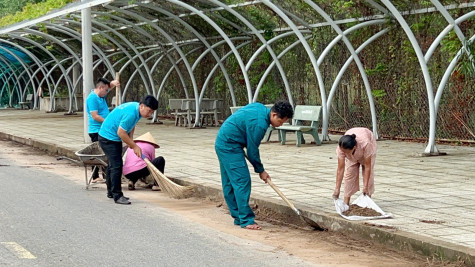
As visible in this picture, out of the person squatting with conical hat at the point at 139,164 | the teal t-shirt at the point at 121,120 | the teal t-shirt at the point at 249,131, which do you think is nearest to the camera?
the teal t-shirt at the point at 249,131

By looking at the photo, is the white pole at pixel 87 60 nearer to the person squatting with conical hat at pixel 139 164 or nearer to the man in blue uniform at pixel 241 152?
the person squatting with conical hat at pixel 139 164

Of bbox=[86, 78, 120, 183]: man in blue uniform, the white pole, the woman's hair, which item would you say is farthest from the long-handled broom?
the white pole

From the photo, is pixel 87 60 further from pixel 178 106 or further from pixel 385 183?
pixel 385 183

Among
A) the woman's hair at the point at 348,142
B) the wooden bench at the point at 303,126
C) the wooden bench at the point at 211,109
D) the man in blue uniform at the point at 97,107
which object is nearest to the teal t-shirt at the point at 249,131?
the woman's hair at the point at 348,142

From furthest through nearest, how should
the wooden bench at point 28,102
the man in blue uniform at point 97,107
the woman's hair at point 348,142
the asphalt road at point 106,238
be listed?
the wooden bench at point 28,102 → the man in blue uniform at point 97,107 → the woman's hair at point 348,142 → the asphalt road at point 106,238

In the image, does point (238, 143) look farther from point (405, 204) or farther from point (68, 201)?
point (68, 201)

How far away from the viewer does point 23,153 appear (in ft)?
61.8

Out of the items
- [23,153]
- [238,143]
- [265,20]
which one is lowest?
[23,153]

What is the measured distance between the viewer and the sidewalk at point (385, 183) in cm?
805

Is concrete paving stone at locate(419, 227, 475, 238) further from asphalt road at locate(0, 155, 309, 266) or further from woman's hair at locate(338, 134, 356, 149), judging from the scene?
asphalt road at locate(0, 155, 309, 266)

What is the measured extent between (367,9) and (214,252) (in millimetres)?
11954

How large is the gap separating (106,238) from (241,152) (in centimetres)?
185

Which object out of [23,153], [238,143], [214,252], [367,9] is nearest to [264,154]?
[367,9]

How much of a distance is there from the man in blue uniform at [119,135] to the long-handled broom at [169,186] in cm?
45
